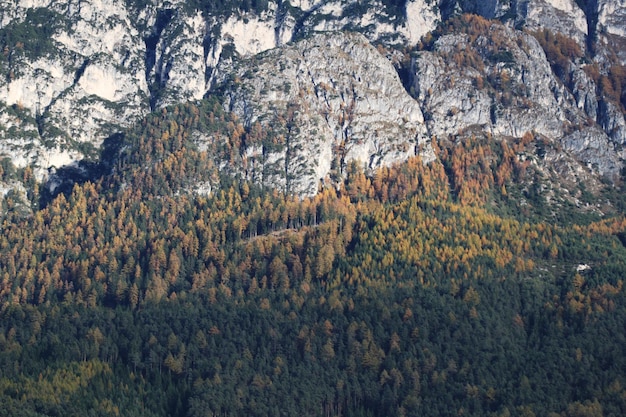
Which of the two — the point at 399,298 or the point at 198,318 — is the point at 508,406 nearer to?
the point at 399,298

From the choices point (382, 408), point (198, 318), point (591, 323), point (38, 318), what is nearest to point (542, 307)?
point (591, 323)

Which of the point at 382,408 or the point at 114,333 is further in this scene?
the point at 114,333

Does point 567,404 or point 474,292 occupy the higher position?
point 474,292

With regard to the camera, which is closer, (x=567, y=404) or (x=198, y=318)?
(x=567, y=404)

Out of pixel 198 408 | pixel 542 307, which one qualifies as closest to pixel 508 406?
pixel 542 307

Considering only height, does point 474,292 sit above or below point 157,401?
above

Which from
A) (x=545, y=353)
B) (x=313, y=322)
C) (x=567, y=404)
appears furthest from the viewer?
(x=313, y=322)

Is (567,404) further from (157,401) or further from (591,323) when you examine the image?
(157,401)

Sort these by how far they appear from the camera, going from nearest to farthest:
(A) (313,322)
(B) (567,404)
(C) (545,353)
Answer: (B) (567,404)
(C) (545,353)
(A) (313,322)
